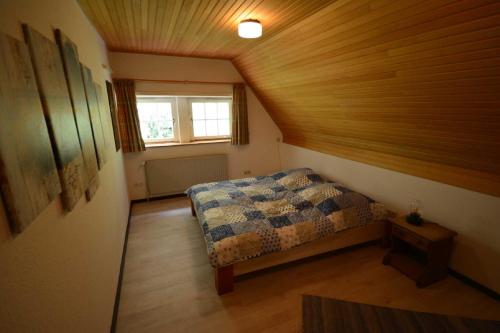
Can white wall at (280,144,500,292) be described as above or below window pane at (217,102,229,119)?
below

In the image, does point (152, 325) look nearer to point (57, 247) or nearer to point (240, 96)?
point (57, 247)

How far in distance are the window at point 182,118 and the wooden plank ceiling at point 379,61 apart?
102 centimetres

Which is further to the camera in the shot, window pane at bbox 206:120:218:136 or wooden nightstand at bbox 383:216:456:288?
window pane at bbox 206:120:218:136

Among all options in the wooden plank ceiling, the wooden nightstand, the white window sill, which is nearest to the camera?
the wooden plank ceiling

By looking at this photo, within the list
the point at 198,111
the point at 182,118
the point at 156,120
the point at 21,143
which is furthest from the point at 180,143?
the point at 21,143

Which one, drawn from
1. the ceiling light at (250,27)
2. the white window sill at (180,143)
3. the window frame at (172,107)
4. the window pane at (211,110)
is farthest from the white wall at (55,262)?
the window pane at (211,110)

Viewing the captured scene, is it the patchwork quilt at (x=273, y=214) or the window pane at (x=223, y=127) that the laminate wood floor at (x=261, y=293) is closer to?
the patchwork quilt at (x=273, y=214)

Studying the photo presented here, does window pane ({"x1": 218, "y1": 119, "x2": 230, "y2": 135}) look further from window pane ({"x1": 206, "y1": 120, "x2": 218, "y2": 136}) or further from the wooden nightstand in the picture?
the wooden nightstand

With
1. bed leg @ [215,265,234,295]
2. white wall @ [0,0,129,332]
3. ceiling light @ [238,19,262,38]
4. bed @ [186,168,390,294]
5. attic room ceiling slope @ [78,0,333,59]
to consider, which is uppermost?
attic room ceiling slope @ [78,0,333,59]

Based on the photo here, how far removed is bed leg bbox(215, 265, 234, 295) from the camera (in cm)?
206

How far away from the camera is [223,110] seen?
4.57 meters

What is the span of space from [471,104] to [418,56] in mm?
488

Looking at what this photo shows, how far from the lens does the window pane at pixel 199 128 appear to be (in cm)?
441

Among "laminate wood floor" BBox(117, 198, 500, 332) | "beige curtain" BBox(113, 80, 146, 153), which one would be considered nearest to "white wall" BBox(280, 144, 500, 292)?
"laminate wood floor" BBox(117, 198, 500, 332)
